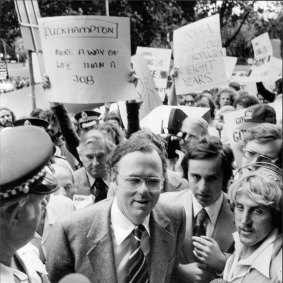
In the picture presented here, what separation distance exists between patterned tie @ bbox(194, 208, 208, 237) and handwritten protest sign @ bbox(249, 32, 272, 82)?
545cm

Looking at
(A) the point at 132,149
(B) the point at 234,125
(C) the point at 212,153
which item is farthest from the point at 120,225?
(B) the point at 234,125

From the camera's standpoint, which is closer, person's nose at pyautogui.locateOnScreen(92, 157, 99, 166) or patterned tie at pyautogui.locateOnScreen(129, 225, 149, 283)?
patterned tie at pyautogui.locateOnScreen(129, 225, 149, 283)

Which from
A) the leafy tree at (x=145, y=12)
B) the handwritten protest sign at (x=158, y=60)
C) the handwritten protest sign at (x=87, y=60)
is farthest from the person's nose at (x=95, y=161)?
the leafy tree at (x=145, y=12)

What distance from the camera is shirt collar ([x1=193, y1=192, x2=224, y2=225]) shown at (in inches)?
106

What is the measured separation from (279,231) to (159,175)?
56 centimetres

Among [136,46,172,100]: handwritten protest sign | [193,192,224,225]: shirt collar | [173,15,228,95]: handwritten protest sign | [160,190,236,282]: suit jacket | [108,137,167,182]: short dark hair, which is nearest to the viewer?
[108,137,167,182]: short dark hair

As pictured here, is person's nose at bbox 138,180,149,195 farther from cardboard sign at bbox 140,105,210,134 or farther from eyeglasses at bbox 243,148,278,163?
cardboard sign at bbox 140,105,210,134

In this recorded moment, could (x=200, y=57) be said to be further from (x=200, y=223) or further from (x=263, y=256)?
(x=263, y=256)

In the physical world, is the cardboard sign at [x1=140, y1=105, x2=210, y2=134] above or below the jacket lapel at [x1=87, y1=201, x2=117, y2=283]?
below

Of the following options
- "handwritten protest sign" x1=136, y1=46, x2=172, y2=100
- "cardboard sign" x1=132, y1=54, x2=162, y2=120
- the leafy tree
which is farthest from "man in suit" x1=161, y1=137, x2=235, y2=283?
the leafy tree

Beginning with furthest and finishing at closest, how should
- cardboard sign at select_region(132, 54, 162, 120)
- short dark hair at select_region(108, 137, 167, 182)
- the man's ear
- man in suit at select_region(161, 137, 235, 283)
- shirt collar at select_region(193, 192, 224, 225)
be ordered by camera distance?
cardboard sign at select_region(132, 54, 162, 120), shirt collar at select_region(193, 192, 224, 225), man in suit at select_region(161, 137, 235, 283), short dark hair at select_region(108, 137, 167, 182), the man's ear

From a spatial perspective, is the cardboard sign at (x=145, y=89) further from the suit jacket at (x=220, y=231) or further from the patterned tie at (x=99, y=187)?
the suit jacket at (x=220, y=231)

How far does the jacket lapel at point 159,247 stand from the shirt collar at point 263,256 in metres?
0.34

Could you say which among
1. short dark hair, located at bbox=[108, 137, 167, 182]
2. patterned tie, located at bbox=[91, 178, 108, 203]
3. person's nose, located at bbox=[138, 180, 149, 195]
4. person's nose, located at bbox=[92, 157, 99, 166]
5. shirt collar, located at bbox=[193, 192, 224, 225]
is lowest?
patterned tie, located at bbox=[91, 178, 108, 203]
